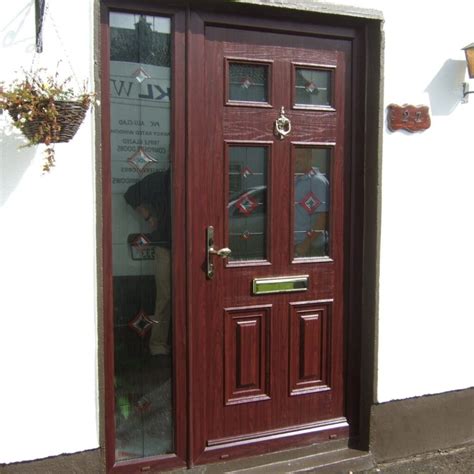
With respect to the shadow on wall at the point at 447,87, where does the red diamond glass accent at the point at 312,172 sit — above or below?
below

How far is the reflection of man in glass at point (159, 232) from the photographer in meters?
3.33

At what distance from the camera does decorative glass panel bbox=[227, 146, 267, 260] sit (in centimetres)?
355

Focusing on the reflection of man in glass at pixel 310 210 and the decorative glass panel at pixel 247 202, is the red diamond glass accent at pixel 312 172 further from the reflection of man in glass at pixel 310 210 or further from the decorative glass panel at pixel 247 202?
the decorative glass panel at pixel 247 202

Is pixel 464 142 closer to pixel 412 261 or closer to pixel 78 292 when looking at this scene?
pixel 412 261

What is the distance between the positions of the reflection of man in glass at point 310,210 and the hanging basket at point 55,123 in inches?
57.2

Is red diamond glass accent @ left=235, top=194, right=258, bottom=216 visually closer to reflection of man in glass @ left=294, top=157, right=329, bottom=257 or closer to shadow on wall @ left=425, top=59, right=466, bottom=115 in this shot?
reflection of man in glass @ left=294, top=157, right=329, bottom=257

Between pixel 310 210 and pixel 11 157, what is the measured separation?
5.81ft

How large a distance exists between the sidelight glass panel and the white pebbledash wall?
0.21m

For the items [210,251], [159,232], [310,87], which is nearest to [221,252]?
[210,251]

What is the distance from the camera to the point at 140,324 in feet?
11.1

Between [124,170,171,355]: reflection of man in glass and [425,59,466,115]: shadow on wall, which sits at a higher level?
[425,59,466,115]: shadow on wall

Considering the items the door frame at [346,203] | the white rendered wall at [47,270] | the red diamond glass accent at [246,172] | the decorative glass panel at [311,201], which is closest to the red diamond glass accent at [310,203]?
the decorative glass panel at [311,201]

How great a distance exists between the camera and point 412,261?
12.6 feet

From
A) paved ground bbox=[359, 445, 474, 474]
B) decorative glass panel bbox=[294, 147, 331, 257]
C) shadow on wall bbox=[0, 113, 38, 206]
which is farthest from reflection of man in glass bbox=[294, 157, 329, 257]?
shadow on wall bbox=[0, 113, 38, 206]
